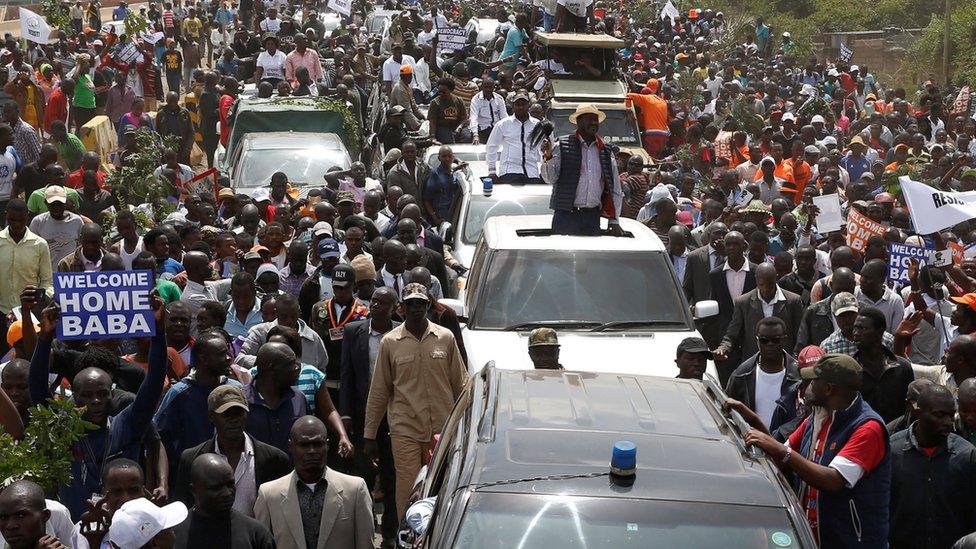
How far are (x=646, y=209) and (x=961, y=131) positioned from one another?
29.9ft

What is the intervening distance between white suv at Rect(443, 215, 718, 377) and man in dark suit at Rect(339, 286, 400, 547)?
1.55 ft

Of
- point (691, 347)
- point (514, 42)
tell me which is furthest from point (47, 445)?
point (514, 42)

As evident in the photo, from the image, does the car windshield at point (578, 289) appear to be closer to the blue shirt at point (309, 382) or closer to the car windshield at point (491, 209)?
the blue shirt at point (309, 382)

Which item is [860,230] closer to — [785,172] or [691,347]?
[691,347]

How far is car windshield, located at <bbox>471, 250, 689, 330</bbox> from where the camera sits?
9.66 m

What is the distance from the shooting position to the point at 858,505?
246 inches

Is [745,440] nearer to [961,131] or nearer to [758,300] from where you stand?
[758,300]

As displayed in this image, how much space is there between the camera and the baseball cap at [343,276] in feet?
32.7

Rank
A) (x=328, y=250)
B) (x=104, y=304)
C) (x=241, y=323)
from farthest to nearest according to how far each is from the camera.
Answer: (x=328, y=250)
(x=241, y=323)
(x=104, y=304)

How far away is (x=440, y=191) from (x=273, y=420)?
761 centimetres

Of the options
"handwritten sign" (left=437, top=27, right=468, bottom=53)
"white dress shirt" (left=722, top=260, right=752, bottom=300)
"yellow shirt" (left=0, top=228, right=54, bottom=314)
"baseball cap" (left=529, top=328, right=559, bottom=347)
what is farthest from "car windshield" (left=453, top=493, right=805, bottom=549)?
"handwritten sign" (left=437, top=27, right=468, bottom=53)

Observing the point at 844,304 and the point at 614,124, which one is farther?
the point at 614,124

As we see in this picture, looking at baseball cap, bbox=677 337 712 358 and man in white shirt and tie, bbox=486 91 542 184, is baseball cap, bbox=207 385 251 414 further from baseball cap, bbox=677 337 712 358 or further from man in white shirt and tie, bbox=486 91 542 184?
man in white shirt and tie, bbox=486 91 542 184

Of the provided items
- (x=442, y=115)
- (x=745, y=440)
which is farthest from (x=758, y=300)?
(x=442, y=115)
